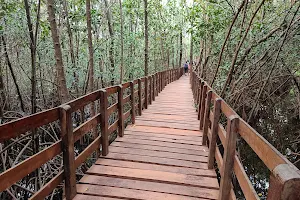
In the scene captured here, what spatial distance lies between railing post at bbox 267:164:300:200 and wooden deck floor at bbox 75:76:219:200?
5.51 ft

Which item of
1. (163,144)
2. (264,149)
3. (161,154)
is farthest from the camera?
(163,144)

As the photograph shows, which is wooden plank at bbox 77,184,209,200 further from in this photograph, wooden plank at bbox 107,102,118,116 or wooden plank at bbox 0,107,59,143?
wooden plank at bbox 107,102,118,116

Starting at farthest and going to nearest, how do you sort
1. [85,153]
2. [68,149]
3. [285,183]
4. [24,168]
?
1. [85,153]
2. [68,149]
3. [24,168]
4. [285,183]

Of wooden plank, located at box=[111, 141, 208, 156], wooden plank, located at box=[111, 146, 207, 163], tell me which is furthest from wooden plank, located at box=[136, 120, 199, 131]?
wooden plank, located at box=[111, 146, 207, 163]

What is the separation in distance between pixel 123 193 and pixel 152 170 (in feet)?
2.35

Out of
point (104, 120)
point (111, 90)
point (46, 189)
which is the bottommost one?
point (46, 189)

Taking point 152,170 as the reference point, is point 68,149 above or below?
above

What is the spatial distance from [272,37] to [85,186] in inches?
234

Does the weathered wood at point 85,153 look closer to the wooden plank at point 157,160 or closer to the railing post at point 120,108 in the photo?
the wooden plank at point 157,160

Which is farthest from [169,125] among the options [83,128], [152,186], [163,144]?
→ [83,128]

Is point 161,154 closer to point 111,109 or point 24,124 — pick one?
point 111,109

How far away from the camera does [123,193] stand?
2.83 meters

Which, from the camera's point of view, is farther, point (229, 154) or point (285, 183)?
point (229, 154)

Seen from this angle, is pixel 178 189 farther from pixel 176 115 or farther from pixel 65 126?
pixel 176 115
